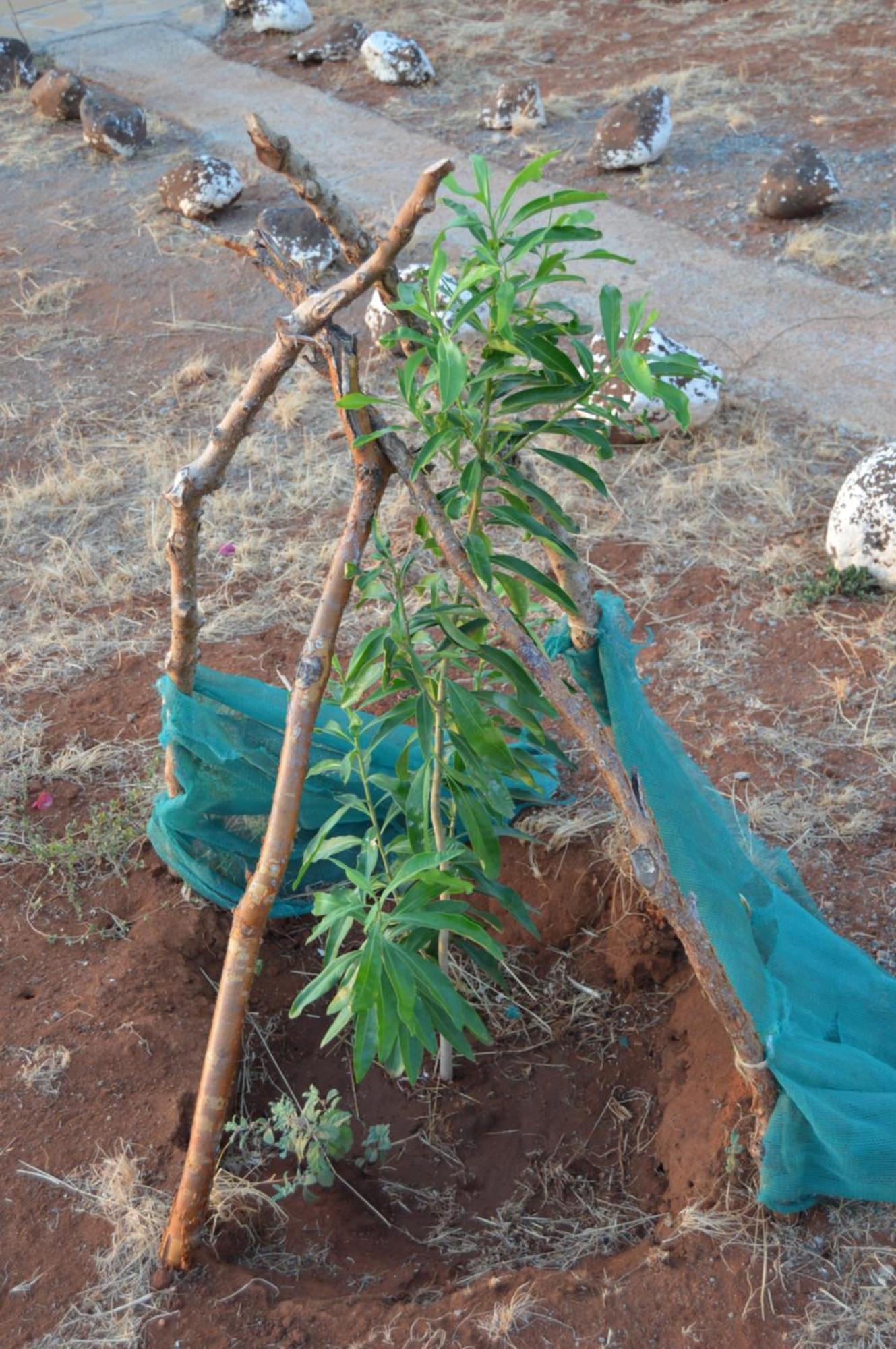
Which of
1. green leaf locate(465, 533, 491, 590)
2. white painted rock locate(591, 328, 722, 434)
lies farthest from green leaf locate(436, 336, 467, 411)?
white painted rock locate(591, 328, 722, 434)

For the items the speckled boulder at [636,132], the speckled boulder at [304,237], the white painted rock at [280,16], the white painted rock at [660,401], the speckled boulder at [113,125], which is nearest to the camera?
the white painted rock at [660,401]

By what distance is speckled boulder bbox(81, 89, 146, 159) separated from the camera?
7.48m

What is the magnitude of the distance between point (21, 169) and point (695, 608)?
20.2ft

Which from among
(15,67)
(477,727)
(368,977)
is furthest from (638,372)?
(15,67)

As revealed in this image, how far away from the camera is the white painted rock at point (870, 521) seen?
359cm

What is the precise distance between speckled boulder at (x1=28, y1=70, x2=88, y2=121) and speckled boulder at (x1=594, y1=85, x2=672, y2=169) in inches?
152

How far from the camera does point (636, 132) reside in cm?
654

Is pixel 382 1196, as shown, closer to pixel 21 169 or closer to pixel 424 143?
pixel 424 143

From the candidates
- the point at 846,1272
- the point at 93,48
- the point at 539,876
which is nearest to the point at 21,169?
the point at 93,48

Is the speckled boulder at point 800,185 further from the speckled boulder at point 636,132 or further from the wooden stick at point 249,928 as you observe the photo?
the wooden stick at point 249,928

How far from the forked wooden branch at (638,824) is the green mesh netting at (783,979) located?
0.05 metres

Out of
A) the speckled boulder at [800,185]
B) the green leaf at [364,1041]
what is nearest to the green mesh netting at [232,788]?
the green leaf at [364,1041]

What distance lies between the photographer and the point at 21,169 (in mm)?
7711

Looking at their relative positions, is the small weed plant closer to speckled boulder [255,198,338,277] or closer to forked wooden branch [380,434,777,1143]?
forked wooden branch [380,434,777,1143]
